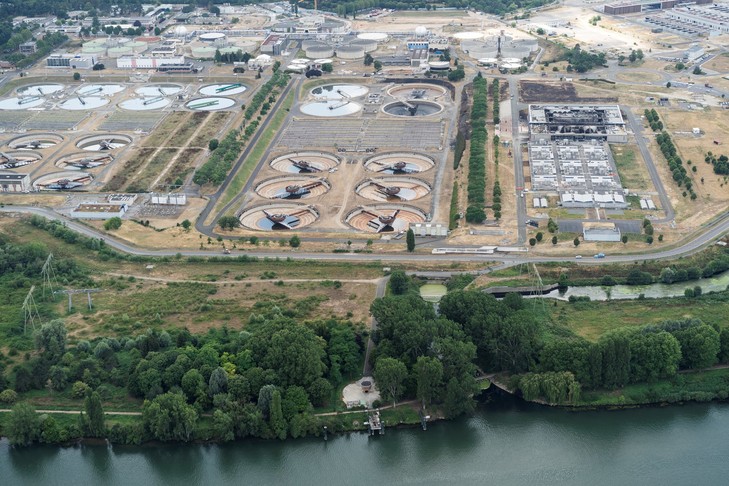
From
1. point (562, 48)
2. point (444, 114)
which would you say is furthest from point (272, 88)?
point (562, 48)

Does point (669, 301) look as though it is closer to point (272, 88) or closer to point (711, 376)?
point (711, 376)

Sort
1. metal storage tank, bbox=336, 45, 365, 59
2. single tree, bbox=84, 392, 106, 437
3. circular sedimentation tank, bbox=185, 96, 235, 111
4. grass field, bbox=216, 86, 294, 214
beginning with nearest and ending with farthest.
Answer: single tree, bbox=84, 392, 106, 437 < grass field, bbox=216, 86, 294, 214 < circular sedimentation tank, bbox=185, 96, 235, 111 < metal storage tank, bbox=336, 45, 365, 59

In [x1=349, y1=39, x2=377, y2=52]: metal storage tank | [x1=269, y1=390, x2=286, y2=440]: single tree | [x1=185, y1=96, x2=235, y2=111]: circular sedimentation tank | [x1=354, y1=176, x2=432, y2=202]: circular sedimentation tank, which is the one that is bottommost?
[x1=185, y1=96, x2=235, y2=111]: circular sedimentation tank

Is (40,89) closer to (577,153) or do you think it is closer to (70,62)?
(70,62)

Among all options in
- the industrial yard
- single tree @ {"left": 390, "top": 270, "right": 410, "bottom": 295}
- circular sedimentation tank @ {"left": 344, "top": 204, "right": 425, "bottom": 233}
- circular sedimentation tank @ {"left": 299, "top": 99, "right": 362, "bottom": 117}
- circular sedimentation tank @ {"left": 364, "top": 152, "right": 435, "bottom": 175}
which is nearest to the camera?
single tree @ {"left": 390, "top": 270, "right": 410, "bottom": 295}

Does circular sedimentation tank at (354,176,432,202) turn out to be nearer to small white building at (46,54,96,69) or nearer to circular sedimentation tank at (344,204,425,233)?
circular sedimentation tank at (344,204,425,233)

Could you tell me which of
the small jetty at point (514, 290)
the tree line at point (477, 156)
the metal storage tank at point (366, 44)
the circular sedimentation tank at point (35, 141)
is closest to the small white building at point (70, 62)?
the circular sedimentation tank at point (35, 141)

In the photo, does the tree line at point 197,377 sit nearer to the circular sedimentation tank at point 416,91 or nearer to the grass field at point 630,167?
the grass field at point 630,167

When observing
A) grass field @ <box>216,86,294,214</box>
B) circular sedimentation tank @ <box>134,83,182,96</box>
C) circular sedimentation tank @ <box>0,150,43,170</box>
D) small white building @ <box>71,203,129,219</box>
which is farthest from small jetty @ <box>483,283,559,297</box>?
circular sedimentation tank @ <box>134,83,182,96</box>

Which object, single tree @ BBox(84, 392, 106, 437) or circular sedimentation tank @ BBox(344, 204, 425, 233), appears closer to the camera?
single tree @ BBox(84, 392, 106, 437)
